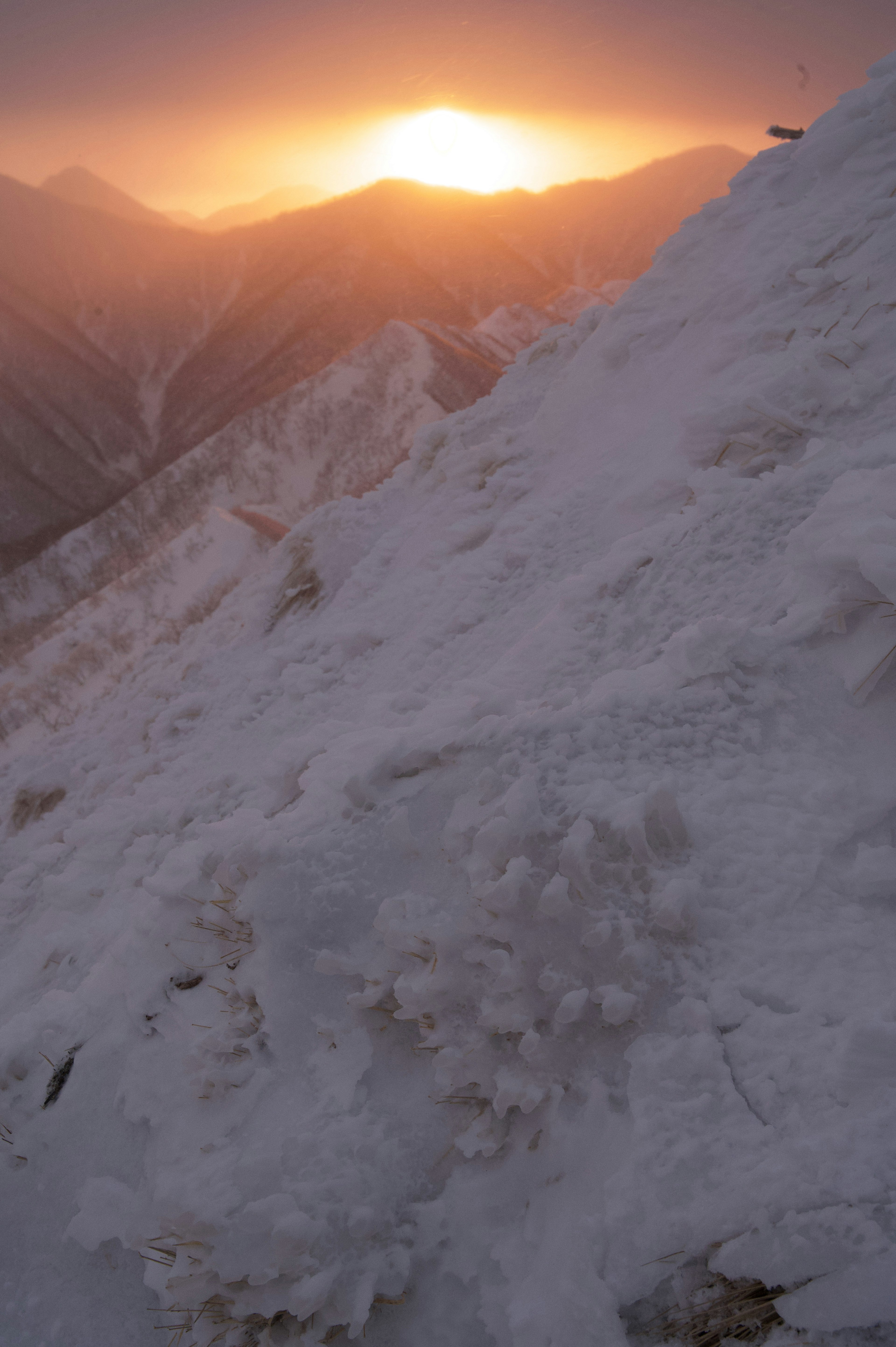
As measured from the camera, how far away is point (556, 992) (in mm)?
2439

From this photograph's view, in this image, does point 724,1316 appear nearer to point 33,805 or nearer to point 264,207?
point 33,805

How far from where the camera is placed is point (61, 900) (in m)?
5.82

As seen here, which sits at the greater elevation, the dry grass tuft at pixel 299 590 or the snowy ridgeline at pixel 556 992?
Result: the dry grass tuft at pixel 299 590

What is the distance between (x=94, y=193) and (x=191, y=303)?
43.8 m

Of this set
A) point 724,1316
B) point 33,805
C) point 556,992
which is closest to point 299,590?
point 33,805

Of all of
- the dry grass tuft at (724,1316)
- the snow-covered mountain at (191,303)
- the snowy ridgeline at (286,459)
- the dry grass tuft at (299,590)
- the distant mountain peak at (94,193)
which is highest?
the distant mountain peak at (94,193)

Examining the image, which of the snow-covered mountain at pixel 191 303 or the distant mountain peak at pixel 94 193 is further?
the distant mountain peak at pixel 94 193

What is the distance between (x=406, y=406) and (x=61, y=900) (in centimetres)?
2686

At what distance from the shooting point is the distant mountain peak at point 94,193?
3100 inches

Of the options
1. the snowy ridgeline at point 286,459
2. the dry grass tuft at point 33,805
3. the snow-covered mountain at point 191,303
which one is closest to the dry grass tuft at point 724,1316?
the dry grass tuft at point 33,805

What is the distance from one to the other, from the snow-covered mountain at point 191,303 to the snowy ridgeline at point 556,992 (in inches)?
1589

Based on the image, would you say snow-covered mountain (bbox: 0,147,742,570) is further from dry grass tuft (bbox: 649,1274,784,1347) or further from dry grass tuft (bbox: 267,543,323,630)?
dry grass tuft (bbox: 649,1274,784,1347)

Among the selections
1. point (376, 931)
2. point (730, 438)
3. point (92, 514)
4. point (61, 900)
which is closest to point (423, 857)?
point (376, 931)

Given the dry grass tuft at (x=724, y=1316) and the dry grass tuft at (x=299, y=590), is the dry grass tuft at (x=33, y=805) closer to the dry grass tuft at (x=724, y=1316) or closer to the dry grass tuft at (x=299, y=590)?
the dry grass tuft at (x=299, y=590)
